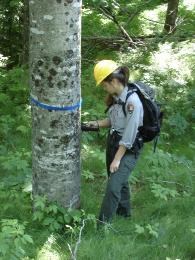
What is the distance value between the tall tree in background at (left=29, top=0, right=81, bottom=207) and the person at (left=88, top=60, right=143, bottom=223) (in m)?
0.34

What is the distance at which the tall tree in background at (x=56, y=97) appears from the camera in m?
3.79

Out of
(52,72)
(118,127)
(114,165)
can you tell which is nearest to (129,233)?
(114,165)

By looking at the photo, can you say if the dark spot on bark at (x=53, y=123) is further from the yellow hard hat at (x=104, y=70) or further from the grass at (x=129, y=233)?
the grass at (x=129, y=233)

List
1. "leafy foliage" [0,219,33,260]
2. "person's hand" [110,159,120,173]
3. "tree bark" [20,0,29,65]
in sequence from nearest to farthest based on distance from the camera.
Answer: "leafy foliage" [0,219,33,260]
"person's hand" [110,159,120,173]
"tree bark" [20,0,29,65]

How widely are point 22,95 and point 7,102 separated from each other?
0.47 metres

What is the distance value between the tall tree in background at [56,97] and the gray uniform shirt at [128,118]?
0.46 m

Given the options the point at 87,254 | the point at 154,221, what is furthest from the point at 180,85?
the point at 87,254

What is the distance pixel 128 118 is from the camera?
171 inches

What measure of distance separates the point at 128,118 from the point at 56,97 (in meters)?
0.77

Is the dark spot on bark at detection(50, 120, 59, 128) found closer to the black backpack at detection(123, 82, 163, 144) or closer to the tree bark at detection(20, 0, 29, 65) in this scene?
the black backpack at detection(123, 82, 163, 144)

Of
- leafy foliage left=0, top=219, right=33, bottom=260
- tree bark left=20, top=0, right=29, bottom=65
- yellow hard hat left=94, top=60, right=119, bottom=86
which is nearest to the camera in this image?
leafy foliage left=0, top=219, right=33, bottom=260

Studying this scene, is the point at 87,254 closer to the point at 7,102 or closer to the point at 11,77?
the point at 7,102

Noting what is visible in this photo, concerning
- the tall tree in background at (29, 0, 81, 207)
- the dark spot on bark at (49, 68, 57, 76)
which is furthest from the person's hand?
the dark spot on bark at (49, 68, 57, 76)

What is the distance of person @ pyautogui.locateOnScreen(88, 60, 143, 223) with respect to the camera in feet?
14.1
